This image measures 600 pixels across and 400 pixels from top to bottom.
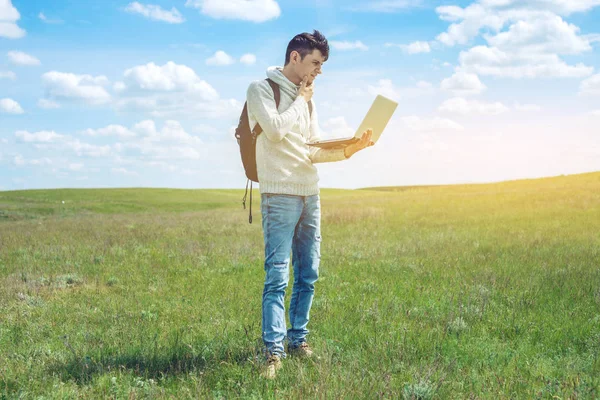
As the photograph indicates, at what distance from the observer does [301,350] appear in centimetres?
551

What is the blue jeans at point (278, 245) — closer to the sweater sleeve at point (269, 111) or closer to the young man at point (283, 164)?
the young man at point (283, 164)

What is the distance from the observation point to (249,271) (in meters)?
10.4

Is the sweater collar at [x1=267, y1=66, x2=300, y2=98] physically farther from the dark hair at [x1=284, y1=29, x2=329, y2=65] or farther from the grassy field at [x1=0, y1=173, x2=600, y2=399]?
the grassy field at [x1=0, y1=173, x2=600, y2=399]

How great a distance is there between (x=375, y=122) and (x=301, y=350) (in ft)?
7.71

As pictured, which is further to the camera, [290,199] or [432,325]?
[432,325]

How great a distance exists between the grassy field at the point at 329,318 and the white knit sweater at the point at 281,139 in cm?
158

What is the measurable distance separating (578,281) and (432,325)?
12.0ft

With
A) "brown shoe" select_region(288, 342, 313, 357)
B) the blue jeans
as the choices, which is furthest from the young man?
"brown shoe" select_region(288, 342, 313, 357)

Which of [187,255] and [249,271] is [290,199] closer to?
[249,271]

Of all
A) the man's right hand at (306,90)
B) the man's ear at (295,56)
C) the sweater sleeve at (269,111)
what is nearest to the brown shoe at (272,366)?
the sweater sleeve at (269,111)

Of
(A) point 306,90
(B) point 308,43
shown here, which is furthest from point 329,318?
(B) point 308,43

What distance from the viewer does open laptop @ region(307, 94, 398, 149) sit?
506 centimetres

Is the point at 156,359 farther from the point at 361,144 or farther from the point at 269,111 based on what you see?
the point at 361,144

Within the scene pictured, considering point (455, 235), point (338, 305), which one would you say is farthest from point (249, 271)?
point (455, 235)
